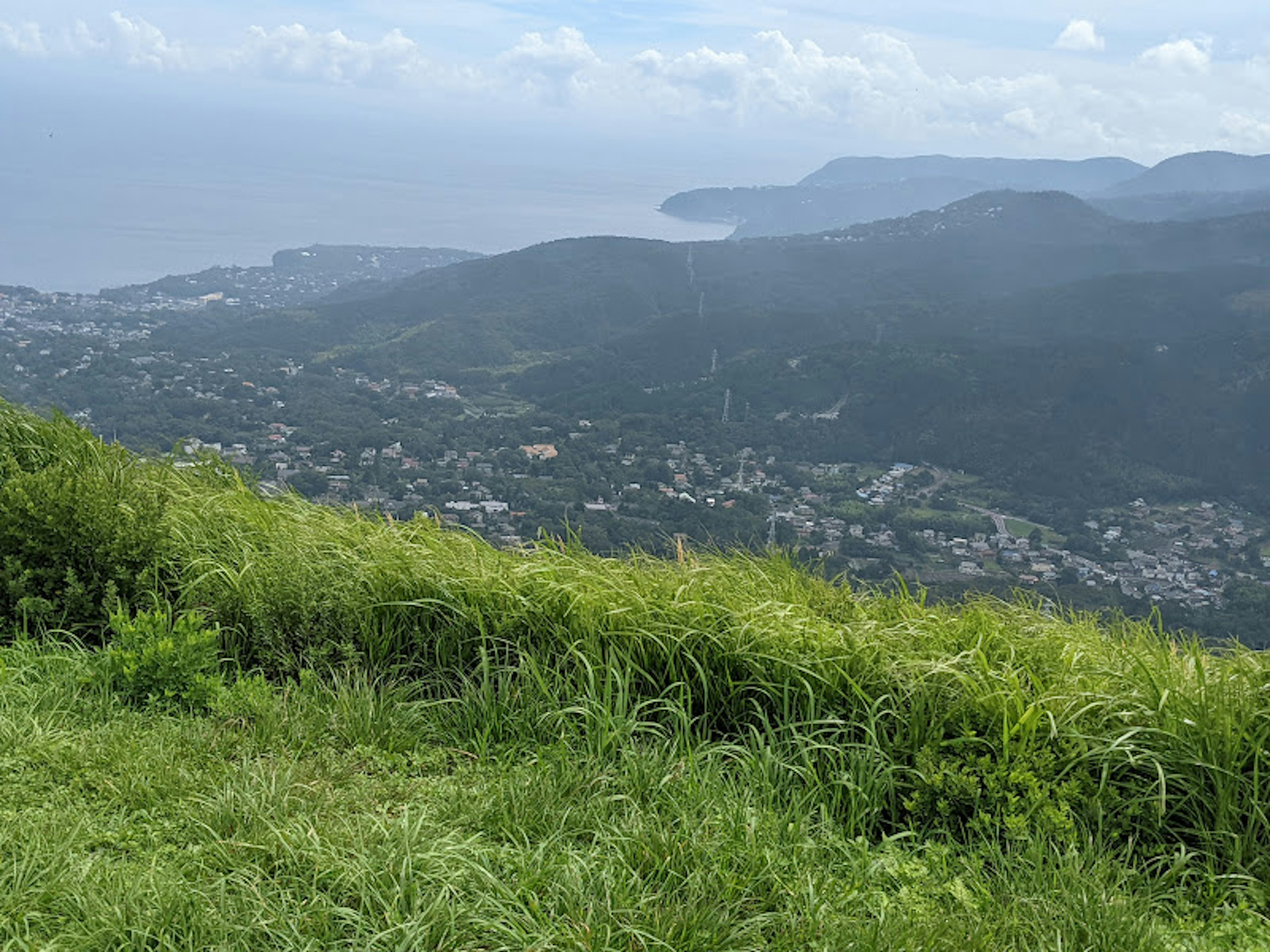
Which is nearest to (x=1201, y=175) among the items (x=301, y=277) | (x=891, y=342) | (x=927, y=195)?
(x=927, y=195)

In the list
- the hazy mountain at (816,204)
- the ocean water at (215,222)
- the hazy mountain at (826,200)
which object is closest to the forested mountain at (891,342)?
the ocean water at (215,222)

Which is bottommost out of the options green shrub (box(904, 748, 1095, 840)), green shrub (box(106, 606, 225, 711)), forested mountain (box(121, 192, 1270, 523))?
forested mountain (box(121, 192, 1270, 523))

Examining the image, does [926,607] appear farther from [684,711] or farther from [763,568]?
[684,711]

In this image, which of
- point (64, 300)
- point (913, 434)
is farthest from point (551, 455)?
point (64, 300)

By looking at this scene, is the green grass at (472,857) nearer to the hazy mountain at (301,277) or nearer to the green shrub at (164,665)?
the green shrub at (164,665)

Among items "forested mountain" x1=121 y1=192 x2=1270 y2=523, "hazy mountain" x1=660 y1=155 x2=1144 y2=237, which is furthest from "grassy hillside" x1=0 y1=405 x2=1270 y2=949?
"hazy mountain" x1=660 y1=155 x2=1144 y2=237

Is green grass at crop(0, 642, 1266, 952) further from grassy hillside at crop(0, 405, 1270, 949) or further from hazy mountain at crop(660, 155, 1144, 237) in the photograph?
hazy mountain at crop(660, 155, 1144, 237)
